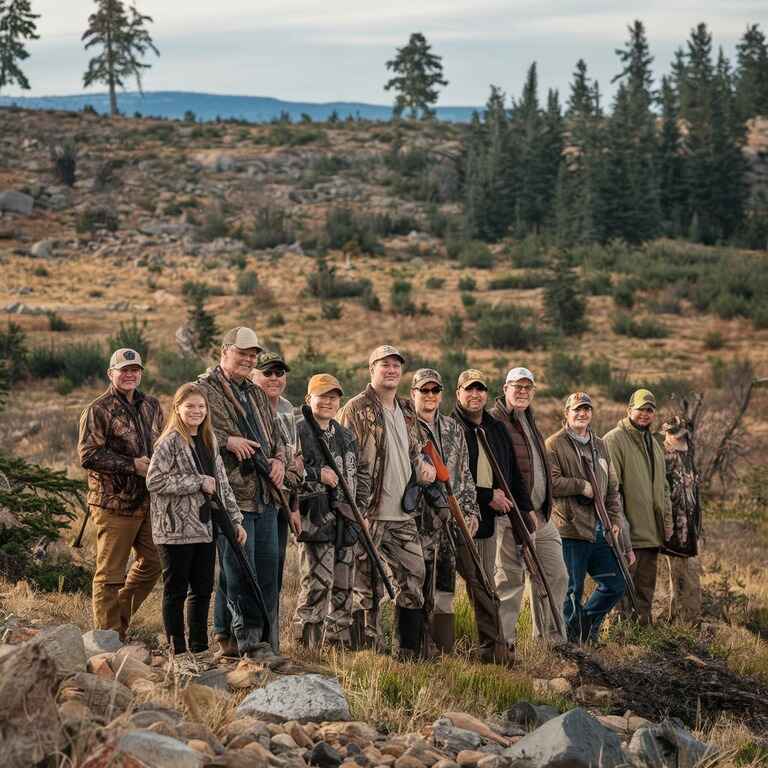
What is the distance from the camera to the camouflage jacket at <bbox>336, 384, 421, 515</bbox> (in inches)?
266

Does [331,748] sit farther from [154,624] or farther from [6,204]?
[6,204]

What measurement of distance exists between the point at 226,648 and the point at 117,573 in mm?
Answer: 846

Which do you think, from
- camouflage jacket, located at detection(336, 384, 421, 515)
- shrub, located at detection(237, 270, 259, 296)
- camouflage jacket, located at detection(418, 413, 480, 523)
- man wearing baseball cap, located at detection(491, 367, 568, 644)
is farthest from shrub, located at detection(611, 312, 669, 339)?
camouflage jacket, located at detection(336, 384, 421, 515)

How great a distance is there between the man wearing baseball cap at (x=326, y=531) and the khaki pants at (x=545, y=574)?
1.26 metres

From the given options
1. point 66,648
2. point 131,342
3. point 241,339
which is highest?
point 241,339

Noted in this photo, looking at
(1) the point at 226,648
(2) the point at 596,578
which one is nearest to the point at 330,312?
(2) the point at 596,578

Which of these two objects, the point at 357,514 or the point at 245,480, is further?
the point at 357,514

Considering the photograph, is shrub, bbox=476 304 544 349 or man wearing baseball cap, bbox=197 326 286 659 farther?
shrub, bbox=476 304 544 349

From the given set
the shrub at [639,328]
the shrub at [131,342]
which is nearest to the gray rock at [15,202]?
the shrub at [131,342]

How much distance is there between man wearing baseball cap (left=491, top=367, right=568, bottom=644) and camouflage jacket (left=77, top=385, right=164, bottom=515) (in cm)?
239

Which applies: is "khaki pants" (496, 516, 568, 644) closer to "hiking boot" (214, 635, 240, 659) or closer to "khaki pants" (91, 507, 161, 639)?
"hiking boot" (214, 635, 240, 659)

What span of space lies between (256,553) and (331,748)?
216cm

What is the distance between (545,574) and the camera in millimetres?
7586

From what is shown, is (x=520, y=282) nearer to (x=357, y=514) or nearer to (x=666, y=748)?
(x=357, y=514)
